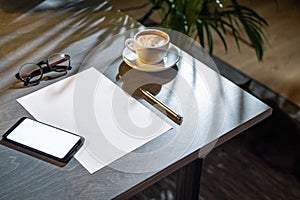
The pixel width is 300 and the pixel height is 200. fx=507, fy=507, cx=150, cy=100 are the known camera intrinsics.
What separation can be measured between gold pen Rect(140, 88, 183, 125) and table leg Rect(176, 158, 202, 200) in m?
0.15

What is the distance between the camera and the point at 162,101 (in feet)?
4.25

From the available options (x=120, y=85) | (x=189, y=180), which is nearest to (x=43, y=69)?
(x=120, y=85)

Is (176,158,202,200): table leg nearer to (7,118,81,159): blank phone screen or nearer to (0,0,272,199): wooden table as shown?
(0,0,272,199): wooden table

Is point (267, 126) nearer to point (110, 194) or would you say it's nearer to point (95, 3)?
point (95, 3)

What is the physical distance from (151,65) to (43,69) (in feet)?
0.98

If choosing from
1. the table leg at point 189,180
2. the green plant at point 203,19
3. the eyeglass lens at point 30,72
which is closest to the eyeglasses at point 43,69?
the eyeglass lens at point 30,72

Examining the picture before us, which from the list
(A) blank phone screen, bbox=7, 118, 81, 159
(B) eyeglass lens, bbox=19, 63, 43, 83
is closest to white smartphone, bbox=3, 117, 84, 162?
(A) blank phone screen, bbox=7, 118, 81, 159

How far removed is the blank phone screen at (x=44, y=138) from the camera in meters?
1.16

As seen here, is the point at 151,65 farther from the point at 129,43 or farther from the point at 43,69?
the point at 43,69

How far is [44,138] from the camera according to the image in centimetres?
119

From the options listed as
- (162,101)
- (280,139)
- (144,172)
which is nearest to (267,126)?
(280,139)

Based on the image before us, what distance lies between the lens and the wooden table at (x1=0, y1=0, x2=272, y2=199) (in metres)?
1.09

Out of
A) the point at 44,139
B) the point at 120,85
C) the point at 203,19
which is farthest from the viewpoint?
the point at 203,19

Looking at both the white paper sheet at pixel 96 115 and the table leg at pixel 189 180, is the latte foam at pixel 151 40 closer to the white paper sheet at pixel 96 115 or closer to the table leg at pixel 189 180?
the white paper sheet at pixel 96 115
